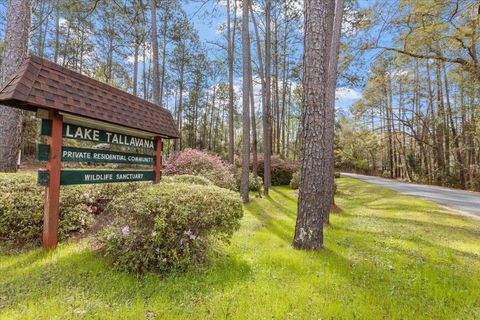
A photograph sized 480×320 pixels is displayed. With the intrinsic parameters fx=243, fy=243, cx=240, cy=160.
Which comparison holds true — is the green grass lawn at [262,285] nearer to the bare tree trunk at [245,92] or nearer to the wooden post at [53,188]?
the wooden post at [53,188]

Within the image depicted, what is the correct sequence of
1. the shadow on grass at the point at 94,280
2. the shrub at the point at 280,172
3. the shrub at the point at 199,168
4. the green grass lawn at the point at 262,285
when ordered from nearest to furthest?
the green grass lawn at the point at 262,285 → the shadow on grass at the point at 94,280 → the shrub at the point at 199,168 → the shrub at the point at 280,172

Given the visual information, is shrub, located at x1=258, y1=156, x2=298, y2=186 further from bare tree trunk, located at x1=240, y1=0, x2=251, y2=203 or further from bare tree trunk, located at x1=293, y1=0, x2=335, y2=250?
bare tree trunk, located at x1=293, y1=0, x2=335, y2=250

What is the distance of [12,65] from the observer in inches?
177

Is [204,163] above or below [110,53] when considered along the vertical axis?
below

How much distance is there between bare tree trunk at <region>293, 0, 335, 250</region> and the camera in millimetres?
3516

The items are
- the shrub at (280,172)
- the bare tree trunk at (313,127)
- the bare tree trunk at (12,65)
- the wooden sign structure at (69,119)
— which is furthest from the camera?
the shrub at (280,172)

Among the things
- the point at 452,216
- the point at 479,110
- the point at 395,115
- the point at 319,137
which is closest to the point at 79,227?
the point at 319,137

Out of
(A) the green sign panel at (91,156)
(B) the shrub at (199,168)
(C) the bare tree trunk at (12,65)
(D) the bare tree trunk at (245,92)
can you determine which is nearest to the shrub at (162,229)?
(A) the green sign panel at (91,156)

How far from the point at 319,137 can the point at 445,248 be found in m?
2.93

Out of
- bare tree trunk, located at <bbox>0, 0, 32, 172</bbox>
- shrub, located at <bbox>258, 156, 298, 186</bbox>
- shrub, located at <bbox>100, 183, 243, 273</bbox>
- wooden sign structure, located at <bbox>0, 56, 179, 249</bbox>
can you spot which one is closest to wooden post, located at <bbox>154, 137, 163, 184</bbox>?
wooden sign structure, located at <bbox>0, 56, 179, 249</bbox>

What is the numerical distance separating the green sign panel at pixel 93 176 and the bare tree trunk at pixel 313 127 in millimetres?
2864

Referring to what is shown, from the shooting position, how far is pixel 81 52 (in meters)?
17.3

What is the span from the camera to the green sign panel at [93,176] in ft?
9.61

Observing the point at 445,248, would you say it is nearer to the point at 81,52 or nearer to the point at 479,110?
the point at 479,110
